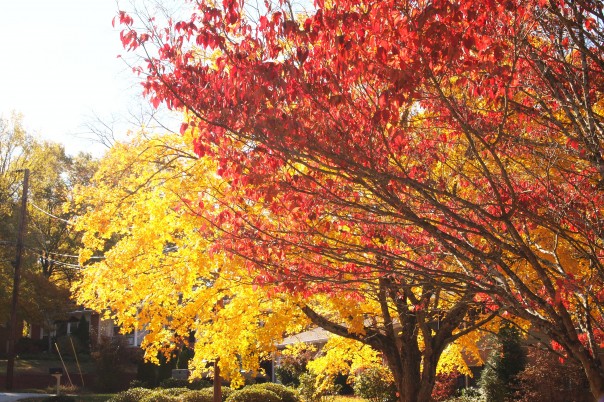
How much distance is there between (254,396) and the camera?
63.6ft

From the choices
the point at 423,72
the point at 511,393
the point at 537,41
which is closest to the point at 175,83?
the point at 423,72

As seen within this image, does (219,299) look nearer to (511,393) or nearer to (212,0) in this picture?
(212,0)

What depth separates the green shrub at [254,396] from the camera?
19094mm

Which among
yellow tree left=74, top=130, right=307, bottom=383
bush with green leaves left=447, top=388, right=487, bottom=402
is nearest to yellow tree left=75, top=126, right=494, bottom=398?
yellow tree left=74, top=130, right=307, bottom=383

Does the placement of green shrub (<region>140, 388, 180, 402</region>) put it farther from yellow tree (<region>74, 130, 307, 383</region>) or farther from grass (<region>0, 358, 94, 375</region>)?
grass (<region>0, 358, 94, 375</region>)

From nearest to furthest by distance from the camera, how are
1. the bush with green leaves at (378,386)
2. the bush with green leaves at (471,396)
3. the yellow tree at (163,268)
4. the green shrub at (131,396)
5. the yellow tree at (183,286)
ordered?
the yellow tree at (183,286)
the yellow tree at (163,268)
the green shrub at (131,396)
the bush with green leaves at (471,396)
the bush with green leaves at (378,386)

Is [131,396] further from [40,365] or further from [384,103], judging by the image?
[40,365]

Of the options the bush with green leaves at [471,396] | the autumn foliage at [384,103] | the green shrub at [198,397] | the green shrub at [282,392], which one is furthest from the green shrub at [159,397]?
the autumn foliage at [384,103]

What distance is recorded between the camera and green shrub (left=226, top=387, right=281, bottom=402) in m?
19.1

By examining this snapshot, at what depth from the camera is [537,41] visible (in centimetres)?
691

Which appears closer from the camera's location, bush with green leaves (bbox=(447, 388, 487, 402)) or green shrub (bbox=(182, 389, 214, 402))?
green shrub (bbox=(182, 389, 214, 402))

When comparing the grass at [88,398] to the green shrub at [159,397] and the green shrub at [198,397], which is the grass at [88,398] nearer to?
the green shrub at [159,397]

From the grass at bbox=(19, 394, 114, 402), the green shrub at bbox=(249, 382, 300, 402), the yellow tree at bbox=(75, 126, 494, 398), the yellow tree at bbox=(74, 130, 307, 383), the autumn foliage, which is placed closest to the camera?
the autumn foliage

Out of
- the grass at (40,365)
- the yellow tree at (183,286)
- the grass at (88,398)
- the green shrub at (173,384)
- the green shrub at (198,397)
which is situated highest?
the yellow tree at (183,286)
